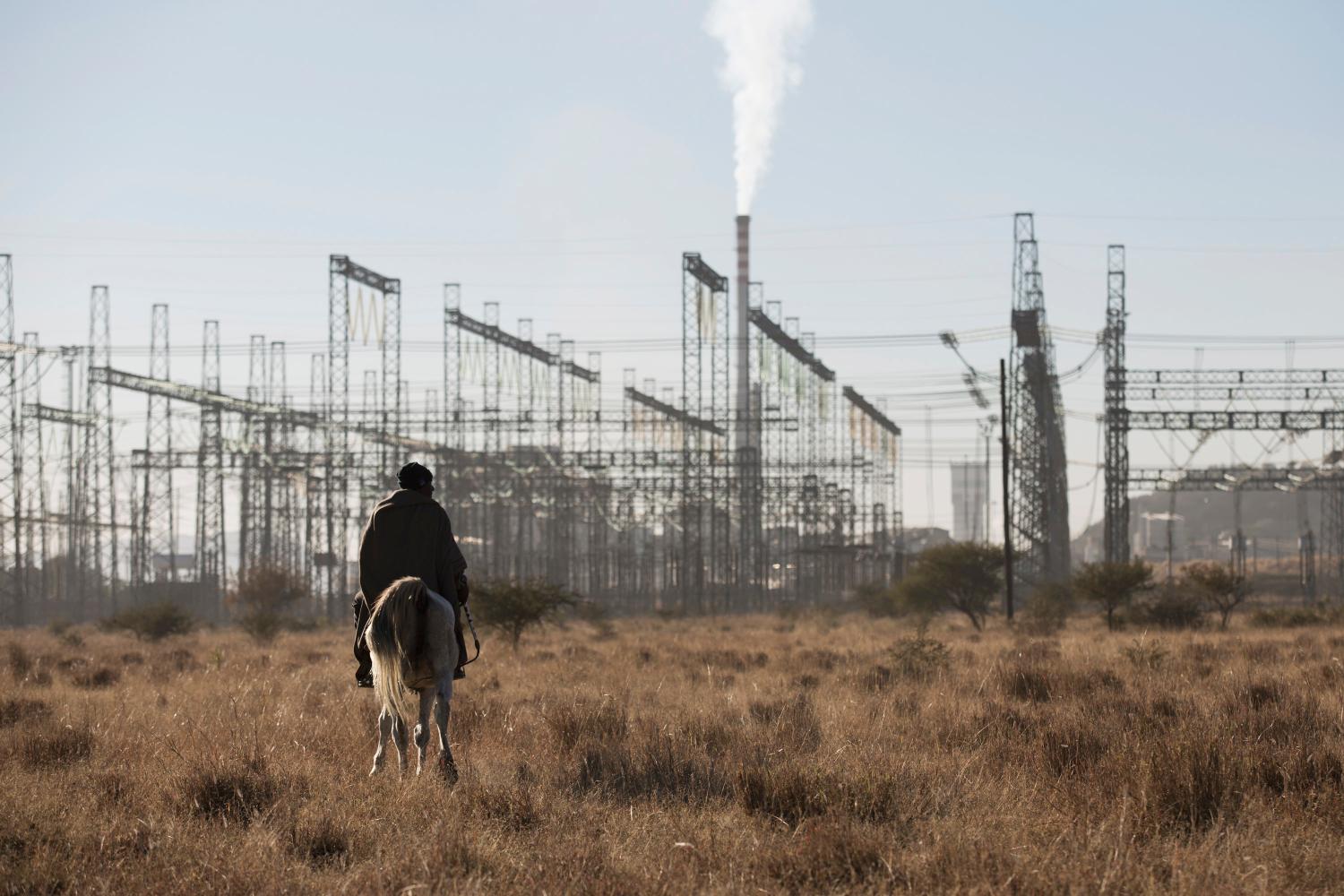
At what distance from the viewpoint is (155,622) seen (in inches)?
1277

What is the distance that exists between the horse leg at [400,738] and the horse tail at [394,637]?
1.02 feet

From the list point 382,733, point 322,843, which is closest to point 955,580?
point 382,733

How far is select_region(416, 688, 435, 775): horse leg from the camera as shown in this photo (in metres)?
8.16

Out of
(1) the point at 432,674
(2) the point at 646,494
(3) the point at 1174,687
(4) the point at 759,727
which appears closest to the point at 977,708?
(4) the point at 759,727

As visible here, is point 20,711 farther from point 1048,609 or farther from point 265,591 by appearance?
point 265,591

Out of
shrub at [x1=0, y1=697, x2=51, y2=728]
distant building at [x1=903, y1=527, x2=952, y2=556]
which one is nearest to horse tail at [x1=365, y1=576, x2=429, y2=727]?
shrub at [x1=0, y1=697, x2=51, y2=728]

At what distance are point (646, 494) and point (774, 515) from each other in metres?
7.10

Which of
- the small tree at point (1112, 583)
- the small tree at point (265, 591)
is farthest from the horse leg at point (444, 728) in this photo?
the small tree at point (265, 591)

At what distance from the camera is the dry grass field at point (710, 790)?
5781mm

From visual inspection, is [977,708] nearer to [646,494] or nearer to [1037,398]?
[1037,398]

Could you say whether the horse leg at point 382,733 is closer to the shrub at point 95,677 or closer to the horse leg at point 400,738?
→ the horse leg at point 400,738

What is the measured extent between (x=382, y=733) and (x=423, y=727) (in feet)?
1.22

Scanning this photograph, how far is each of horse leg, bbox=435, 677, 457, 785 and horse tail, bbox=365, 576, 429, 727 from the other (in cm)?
27

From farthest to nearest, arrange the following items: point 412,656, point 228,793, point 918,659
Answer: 1. point 918,659
2. point 412,656
3. point 228,793
